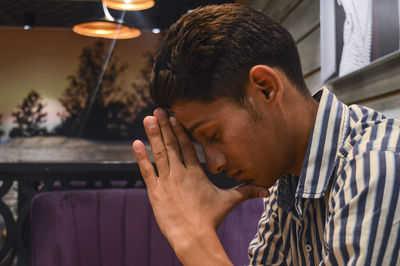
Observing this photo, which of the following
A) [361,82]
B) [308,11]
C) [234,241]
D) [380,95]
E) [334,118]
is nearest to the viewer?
[334,118]

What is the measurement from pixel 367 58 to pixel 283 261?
716mm

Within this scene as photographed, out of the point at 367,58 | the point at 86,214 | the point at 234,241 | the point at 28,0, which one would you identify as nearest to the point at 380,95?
the point at 367,58

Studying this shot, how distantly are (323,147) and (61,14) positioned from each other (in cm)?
335

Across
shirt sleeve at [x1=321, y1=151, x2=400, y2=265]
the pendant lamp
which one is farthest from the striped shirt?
the pendant lamp

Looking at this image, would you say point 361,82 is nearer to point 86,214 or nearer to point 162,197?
point 162,197

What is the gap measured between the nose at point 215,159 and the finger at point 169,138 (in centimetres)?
9

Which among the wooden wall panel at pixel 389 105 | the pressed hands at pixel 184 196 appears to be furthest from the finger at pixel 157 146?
the wooden wall panel at pixel 389 105

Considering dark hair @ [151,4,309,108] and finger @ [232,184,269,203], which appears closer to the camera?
dark hair @ [151,4,309,108]

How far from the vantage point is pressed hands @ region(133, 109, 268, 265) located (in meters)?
0.82

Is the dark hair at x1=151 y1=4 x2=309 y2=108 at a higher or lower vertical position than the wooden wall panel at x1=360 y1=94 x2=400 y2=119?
higher

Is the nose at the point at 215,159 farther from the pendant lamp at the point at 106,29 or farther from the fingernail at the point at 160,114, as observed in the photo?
the pendant lamp at the point at 106,29

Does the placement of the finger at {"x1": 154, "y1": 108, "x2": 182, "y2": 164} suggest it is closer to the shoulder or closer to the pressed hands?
the pressed hands

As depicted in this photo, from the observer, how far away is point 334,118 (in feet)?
2.68

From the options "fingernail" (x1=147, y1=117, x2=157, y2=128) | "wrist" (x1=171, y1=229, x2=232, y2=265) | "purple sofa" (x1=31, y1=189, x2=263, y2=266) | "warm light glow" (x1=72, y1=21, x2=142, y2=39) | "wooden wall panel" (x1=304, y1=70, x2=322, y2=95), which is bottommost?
"purple sofa" (x1=31, y1=189, x2=263, y2=266)
